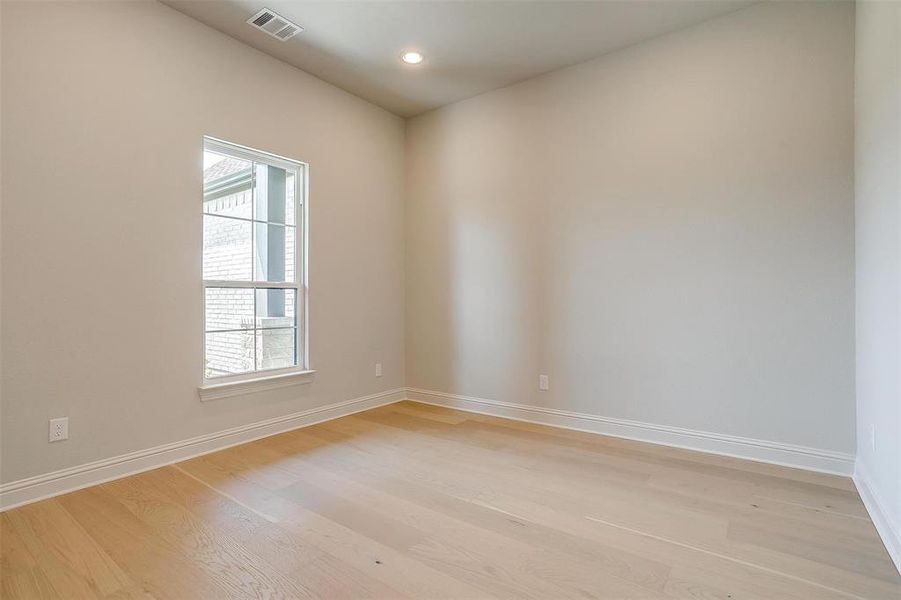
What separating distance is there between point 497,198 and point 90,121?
2750 mm

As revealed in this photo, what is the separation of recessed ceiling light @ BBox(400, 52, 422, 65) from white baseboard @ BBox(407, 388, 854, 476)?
2780mm

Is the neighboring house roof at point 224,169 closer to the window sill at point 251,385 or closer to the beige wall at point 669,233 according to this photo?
the window sill at point 251,385

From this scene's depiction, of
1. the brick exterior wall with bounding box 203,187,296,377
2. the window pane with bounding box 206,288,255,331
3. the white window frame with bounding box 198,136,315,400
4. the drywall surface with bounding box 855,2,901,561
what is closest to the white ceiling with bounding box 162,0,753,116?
the white window frame with bounding box 198,136,315,400

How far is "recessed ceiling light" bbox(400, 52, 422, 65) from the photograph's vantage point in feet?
10.7

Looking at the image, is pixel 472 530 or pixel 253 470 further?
pixel 253 470

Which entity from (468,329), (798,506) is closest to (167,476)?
(468,329)

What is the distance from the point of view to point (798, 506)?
2.12m

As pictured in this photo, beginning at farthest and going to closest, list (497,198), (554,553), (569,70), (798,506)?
(497,198), (569,70), (798,506), (554,553)

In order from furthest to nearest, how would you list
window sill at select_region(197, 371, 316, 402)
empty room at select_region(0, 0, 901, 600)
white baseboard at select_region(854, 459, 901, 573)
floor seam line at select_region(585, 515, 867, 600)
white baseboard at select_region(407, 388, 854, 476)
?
window sill at select_region(197, 371, 316, 402), white baseboard at select_region(407, 388, 854, 476), empty room at select_region(0, 0, 901, 600), white baseboard at select_region(854, 459, 901, 573), floor seam line at select_region(585, 515, 867, 600)

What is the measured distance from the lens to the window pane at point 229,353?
2.98 metres

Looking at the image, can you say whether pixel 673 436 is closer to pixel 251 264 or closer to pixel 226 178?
pixel 251 264

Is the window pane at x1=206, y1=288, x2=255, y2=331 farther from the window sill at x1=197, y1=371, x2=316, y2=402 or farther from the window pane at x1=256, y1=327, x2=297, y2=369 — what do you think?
the window sill at x1=197, y1=371, x2=316, y2=402

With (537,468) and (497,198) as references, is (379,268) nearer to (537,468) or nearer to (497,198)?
(497,198)

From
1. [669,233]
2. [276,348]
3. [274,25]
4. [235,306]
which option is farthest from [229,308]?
[669,233]
